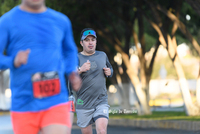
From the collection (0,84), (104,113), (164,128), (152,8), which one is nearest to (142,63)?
(152,8)

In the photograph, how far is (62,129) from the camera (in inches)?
152

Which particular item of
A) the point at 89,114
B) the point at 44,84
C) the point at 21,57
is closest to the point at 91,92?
the point at 89,114

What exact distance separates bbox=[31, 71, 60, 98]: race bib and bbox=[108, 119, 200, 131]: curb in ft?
32.7

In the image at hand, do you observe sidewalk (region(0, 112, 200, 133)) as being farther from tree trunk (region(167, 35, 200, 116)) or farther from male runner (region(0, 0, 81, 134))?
male runner (region(0, 0, 81, 134))

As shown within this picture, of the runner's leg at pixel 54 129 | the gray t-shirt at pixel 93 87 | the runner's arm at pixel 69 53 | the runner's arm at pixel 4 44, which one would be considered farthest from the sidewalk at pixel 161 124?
the runner's arm at pixel 4 44

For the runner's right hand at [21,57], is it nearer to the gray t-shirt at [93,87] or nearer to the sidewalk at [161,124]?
the gray t-shirt at [93,87]

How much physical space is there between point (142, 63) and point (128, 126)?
13.1 feet

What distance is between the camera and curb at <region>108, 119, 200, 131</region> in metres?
13.7

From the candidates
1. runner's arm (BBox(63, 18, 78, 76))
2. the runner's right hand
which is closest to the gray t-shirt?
runner's arm (BBox(63, 18, 78, 76))

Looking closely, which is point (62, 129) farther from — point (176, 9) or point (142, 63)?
point (142, 63)

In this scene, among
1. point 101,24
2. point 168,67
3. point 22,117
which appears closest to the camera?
point 22,117

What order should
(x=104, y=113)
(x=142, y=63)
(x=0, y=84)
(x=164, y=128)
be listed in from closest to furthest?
→ (x=104, y=113), (x=164, y=128), (x=142, y=63), (x=0, y=84)

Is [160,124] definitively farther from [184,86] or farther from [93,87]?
[93,87]

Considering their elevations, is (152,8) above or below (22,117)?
above
